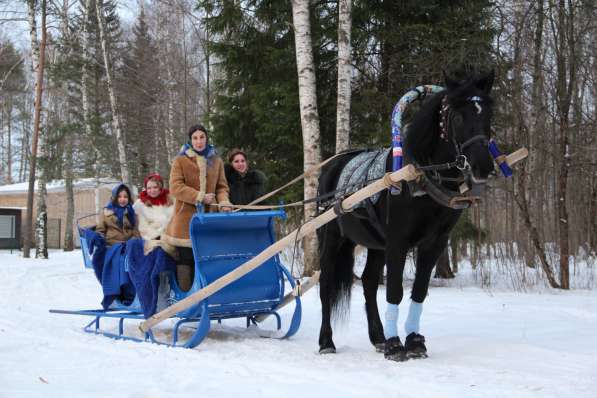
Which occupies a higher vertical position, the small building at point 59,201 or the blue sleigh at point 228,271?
the small building at point 59,201

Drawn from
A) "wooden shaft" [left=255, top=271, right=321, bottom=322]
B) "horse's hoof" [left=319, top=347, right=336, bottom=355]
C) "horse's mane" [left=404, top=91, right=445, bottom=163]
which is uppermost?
"horse's mane" [left=404, top=91, right=445, bottom=163]

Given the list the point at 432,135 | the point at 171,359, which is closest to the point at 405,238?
the point at 432,135

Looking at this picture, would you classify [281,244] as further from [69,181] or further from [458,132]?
[69,181]

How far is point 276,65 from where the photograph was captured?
38.1 ft

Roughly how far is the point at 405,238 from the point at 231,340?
2.12m

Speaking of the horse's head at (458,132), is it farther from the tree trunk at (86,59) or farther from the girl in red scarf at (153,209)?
the tree trunk at (86,59)

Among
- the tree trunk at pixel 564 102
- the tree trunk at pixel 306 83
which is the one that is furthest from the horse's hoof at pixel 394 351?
the tree trunk at pixel 564 102

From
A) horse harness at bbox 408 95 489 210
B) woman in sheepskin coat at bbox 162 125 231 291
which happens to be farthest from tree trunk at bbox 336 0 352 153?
horse harness at bbox 408 95 489 210

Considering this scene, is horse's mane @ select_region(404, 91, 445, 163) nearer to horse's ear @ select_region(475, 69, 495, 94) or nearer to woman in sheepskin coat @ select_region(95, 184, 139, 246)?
horse's ear @ select_region(475, 69, 495, 94)

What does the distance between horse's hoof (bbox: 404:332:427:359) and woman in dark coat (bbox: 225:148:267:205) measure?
281cm

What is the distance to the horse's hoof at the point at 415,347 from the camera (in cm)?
512

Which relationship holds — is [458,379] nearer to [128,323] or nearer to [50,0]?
[128,323]

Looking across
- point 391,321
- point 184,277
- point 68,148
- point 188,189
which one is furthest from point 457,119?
point 68,148

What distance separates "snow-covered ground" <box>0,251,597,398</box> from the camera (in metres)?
4.07
